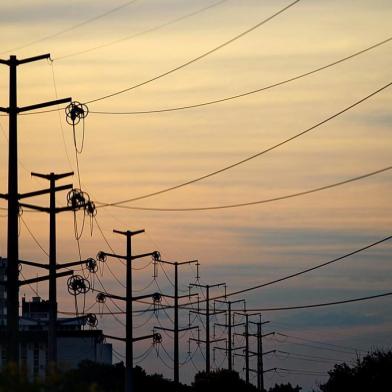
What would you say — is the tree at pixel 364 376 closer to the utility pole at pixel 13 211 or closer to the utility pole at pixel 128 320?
the utility pole at pixel 128 320

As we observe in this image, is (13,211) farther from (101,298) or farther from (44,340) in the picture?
(44,340)

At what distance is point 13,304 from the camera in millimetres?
44594

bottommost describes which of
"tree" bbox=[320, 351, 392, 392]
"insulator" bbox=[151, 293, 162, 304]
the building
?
"tree" bbox=[320, 351, 392, 392]

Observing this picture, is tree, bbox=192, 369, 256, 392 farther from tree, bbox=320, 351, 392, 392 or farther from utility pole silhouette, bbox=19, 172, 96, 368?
utility pole silhouette, bbox=19, 172, 96, 368

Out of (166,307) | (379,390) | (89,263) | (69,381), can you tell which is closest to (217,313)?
(166,307)

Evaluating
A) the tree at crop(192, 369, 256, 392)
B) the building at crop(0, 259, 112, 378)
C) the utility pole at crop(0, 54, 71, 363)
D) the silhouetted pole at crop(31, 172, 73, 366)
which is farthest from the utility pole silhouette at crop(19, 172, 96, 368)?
the building at crop(0, 259, 112, 378)

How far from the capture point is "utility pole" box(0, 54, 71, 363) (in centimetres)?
4403

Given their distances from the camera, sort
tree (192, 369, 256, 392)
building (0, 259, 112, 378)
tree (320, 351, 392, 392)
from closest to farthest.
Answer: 1. tree (320, 351, 392, 392)
2. tree (192, 369, 256, 392)
3. building (0, 259, 112, 378)

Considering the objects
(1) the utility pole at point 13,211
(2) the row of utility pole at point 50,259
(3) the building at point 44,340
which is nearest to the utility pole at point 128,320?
(2) the row of utility pole at point 50,259

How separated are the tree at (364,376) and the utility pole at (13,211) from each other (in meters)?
31.8

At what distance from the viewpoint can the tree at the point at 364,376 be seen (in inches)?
2881

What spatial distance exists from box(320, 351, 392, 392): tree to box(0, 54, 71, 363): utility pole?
3176 centimetres

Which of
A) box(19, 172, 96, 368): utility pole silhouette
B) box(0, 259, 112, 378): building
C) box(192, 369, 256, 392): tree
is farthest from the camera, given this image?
box(0, 259, 112, 378): building

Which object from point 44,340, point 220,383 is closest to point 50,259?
point 220,383
